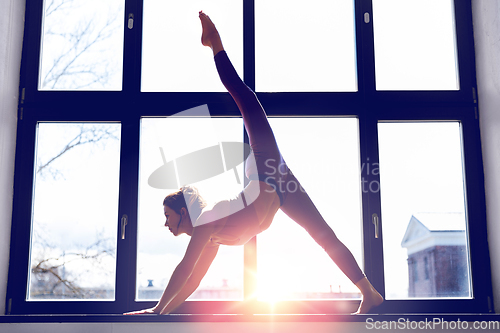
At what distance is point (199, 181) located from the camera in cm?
267

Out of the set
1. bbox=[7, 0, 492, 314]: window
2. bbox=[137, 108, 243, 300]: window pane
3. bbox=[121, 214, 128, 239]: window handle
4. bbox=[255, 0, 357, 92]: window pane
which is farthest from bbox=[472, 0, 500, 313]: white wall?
bbox=[121, 214, 128, 239]: window handle

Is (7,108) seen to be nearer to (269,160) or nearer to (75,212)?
(75,212)

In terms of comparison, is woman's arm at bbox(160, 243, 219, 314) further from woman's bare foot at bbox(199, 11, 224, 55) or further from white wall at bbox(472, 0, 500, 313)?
white wall at bbox(472, 0, 500, 313)

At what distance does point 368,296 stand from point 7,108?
2.32 meters

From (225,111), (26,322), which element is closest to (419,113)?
(225,111)

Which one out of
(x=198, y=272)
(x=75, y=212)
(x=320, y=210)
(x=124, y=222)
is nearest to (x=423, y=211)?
(x=320, y=210)

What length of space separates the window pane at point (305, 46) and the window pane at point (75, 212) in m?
1.06

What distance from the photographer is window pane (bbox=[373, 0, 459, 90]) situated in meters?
2.84

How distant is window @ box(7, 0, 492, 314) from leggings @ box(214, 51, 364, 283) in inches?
9.6

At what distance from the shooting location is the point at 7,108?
2623mm

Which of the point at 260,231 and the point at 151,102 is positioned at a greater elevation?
the point at 151,102

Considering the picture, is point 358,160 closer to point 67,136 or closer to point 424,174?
point 424,174

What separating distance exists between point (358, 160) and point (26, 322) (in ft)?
6.64

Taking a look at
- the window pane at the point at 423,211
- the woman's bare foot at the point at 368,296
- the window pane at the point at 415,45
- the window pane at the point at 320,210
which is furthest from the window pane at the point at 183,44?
the woman's bare foot at the point at 368,296
